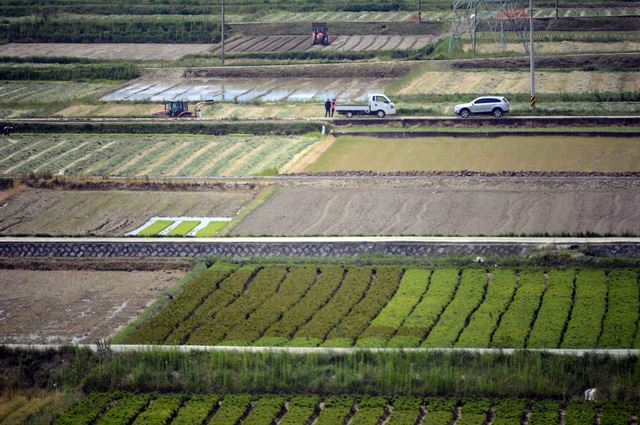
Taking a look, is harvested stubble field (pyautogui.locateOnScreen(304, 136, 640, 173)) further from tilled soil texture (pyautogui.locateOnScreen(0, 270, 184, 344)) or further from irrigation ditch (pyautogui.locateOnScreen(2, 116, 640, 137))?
tilled soil texture (pyautogui.locateOnScreen(0, 270, 184, 344))

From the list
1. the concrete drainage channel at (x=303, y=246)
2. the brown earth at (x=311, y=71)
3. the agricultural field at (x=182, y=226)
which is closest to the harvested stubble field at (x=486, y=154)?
the agricultural field at (x=182, y=226)

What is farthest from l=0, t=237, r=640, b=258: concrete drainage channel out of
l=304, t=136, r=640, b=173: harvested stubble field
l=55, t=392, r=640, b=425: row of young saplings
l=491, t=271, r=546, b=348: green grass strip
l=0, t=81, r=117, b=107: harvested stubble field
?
l=0, t=81, r=117, b=107: harvested stubble field

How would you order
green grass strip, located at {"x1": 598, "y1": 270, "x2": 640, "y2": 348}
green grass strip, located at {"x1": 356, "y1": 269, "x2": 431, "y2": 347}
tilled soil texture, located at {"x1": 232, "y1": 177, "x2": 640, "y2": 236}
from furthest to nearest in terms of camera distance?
tilled soil texture, located at {"x1": 232, "y1": 177, "x2": 640, "y2": 236}, green grass strip, located at {"x1": 356, "y1": 269, "x2": 431, "y2": 347}, green grass strip, located at {"x1": 598, "y1": 270, "x2": 640, "y2": 348}

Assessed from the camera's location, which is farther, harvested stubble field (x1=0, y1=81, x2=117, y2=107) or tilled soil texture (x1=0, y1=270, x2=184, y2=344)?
harvested stubble field (x1=0, y1=81, x2=117, y2=107)

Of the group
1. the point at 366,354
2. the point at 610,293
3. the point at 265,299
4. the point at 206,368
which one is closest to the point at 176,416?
the point at 206,368

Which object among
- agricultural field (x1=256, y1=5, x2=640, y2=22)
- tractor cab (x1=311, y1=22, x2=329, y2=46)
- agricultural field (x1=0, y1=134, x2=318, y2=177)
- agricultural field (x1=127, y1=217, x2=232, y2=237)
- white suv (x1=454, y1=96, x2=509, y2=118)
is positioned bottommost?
agricultural field (x1=127, y1=217, x2=232, y2=237)

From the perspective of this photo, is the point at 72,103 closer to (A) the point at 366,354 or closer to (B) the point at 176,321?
(B) the point at 176,321

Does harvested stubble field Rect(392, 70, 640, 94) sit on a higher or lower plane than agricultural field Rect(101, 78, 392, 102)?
higher
